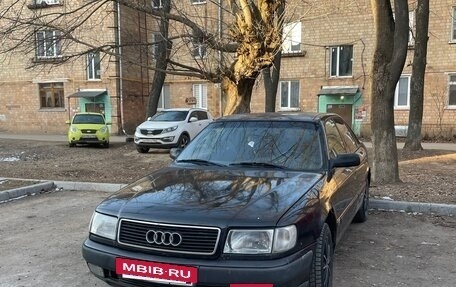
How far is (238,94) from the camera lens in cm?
983

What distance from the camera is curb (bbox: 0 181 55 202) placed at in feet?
23.9

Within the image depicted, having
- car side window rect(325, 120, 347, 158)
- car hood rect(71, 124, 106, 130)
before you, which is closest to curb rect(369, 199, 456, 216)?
car side window rect(325, 120, 347, 158)

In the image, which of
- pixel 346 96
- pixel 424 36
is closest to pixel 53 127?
pixel 346 96

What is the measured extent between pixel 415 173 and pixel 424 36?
22.1 ft

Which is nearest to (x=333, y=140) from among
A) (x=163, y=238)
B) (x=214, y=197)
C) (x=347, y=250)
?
(x=347, y=250)

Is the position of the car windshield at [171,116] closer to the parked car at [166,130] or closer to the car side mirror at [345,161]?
the parked car at [166,130]

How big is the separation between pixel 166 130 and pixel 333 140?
10.7 m

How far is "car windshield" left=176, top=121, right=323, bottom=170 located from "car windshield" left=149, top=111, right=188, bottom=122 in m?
11.1

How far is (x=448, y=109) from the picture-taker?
65.4 ft

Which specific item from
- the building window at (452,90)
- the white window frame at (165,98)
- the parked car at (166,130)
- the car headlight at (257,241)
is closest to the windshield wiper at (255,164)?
the car headlight at (257,241)

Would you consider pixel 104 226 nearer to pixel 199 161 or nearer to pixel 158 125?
pixel 199 161

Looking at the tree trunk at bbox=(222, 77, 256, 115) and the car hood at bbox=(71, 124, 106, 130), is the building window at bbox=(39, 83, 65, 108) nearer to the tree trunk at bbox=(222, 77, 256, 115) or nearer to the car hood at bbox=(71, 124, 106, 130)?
the car hood at bbox=(71, 124, 106, 130)

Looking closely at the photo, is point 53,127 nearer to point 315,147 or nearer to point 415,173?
point 415,173

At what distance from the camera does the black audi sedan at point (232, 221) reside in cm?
278
